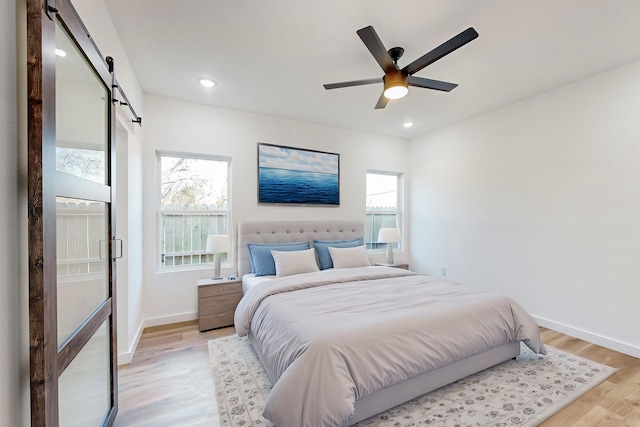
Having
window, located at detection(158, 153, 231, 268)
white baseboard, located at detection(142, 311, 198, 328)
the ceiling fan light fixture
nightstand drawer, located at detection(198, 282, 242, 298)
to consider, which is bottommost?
white baseboard, located at detection(142, 311, 198, 328)

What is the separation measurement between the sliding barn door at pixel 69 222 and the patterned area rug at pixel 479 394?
Answer: 80 cm

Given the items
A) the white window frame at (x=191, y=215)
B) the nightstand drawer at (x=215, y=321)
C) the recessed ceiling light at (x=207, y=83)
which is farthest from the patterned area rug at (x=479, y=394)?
the recessed ceiling light at (x=207, y=83)

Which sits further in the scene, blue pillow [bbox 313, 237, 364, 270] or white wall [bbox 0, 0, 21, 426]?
blue pillow [bbox 313, 237, 364, 270]

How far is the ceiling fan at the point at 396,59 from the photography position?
1752 millimetres

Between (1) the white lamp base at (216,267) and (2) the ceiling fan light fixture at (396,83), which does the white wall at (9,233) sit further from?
(1) the white lamp base at (216,267)

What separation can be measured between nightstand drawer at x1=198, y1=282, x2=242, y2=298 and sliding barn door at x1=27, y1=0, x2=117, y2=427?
1.40m

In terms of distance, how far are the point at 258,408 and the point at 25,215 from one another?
173 cm

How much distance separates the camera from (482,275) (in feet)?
12.7

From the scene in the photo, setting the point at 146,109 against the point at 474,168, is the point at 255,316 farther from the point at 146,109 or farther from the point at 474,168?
the point at 474,168

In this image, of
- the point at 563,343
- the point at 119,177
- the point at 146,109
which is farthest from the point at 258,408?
the point at 146,109

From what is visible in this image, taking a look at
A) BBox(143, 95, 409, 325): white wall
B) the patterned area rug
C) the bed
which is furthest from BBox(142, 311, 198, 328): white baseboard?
the bed

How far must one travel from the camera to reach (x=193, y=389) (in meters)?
2.07

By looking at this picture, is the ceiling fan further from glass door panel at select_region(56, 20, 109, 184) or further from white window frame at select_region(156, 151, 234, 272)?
white window frame at select_region(156, 151, 234, 272)

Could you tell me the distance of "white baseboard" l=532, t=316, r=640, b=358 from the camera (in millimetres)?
2560
